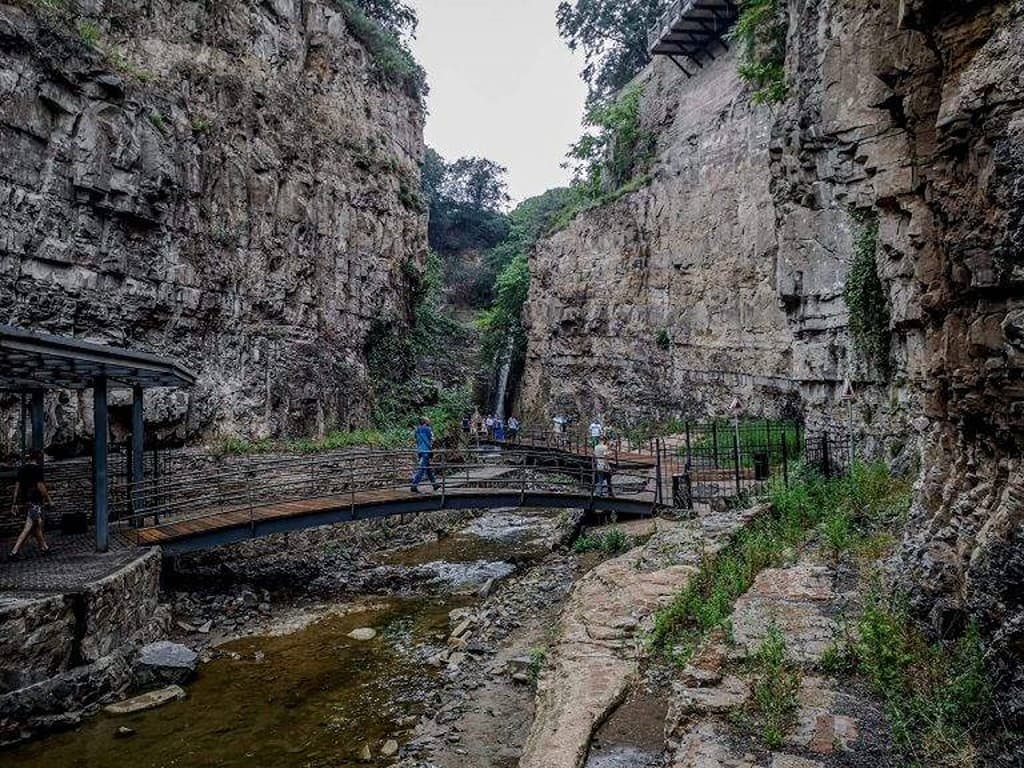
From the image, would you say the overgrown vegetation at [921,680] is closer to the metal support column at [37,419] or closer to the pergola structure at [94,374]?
the pergola structure at [94,374]

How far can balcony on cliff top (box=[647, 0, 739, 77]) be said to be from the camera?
96.4ft

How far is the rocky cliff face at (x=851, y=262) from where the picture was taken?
4234 mm

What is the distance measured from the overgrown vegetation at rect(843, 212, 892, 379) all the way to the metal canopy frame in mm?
13782

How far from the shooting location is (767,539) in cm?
→ 977

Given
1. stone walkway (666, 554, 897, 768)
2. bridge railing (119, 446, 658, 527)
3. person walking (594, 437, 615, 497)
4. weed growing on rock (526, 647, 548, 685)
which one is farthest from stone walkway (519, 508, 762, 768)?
bridge railing (119, 446, 658, 527)

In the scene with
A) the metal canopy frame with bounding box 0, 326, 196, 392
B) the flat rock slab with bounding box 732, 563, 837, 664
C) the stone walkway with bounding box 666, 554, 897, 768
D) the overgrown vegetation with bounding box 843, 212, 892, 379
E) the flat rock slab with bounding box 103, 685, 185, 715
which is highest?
the overgrown vegetation with bounding box 843, 212, 892, 379

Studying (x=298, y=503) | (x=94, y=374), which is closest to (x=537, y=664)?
(x=298, y=503)

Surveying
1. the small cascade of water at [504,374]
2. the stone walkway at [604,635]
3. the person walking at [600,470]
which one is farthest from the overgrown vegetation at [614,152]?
the stone walkway at [604,635]

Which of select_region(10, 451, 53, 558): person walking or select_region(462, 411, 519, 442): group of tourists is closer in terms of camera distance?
select_region(10, 451, 53, 558): person walking

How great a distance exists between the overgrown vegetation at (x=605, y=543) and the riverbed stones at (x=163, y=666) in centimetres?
818

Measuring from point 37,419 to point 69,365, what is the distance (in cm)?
431

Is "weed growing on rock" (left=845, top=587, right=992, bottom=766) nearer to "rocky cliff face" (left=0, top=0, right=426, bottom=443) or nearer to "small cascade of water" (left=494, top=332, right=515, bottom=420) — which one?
"rocky cliff face" (left=0, top=0, right=426, bottom=443)

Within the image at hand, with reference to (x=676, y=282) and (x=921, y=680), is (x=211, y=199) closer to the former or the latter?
(x=676, y=282)

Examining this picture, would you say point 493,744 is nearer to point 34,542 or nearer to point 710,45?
point 34,542
